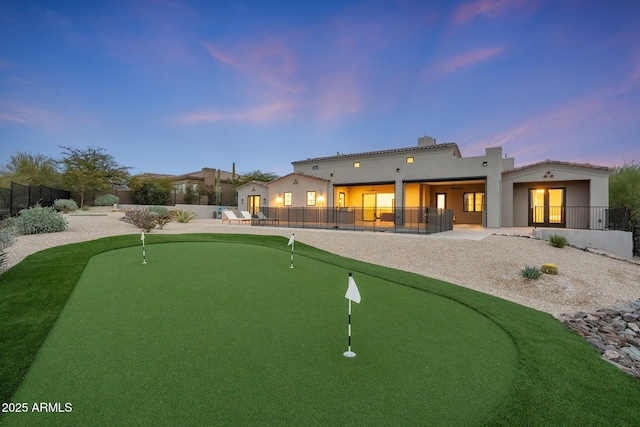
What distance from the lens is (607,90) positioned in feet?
62.7

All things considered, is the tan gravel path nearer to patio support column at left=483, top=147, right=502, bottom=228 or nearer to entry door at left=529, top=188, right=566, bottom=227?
patio support column at left=483, top=147, right=502, bottom=228

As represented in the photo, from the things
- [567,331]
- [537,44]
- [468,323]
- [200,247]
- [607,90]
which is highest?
[537,44]

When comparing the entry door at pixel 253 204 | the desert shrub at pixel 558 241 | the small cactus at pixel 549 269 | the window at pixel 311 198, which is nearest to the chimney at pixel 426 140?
the window at pixel 311 198

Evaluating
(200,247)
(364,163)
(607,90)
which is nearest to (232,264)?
(200,247)

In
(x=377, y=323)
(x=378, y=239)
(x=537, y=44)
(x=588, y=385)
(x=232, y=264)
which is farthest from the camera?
(x=537, y=44)

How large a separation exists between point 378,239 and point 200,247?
7717 millimetres

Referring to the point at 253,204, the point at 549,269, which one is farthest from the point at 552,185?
the point at 253,204

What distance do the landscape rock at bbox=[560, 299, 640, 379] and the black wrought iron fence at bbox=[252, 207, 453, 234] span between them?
8.12m

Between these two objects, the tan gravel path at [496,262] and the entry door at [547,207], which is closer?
the tan gravel path at [496,262]

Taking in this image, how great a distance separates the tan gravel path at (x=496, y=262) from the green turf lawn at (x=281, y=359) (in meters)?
3.71

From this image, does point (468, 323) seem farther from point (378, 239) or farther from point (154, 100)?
point (154, 100)

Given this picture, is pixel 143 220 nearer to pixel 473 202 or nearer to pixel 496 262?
pixel 496 262

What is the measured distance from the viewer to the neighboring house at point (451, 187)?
1812cm

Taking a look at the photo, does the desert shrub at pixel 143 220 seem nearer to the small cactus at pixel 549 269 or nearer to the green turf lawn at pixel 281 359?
the green turf lawn at pixel 281 359
